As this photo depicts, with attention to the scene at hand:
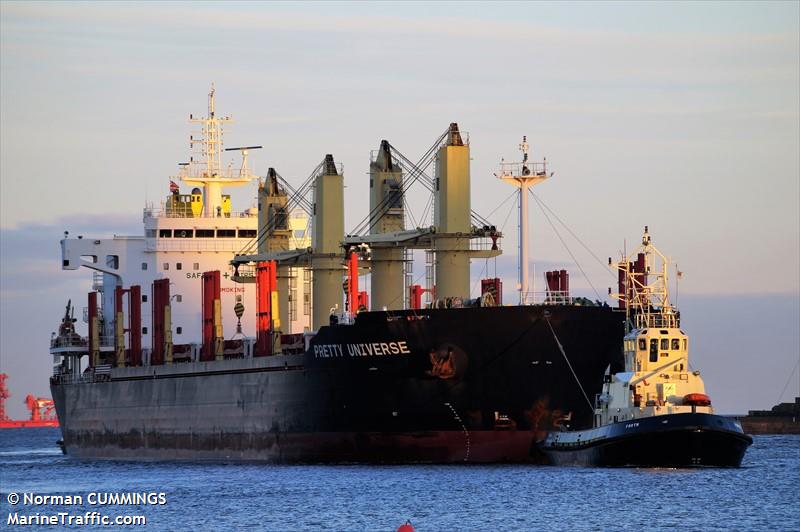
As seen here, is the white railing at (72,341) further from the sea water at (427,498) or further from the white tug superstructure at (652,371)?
the white tug superstructure at (652,371)

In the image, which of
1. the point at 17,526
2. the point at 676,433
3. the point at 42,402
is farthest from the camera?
the point at 42,402

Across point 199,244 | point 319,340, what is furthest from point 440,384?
point 199,244

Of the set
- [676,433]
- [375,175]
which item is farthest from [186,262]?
[676,433]

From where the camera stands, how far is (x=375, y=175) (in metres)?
59.0

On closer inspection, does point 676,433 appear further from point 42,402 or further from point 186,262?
point 42,402

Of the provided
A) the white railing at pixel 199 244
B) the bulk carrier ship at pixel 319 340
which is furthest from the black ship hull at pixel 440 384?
the white railing at pixel 199 244

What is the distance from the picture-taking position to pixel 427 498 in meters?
40.7

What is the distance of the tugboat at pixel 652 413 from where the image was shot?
145ft

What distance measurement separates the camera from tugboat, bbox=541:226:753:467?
4428 cm

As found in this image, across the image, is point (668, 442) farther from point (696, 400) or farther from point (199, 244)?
point (199, 244)

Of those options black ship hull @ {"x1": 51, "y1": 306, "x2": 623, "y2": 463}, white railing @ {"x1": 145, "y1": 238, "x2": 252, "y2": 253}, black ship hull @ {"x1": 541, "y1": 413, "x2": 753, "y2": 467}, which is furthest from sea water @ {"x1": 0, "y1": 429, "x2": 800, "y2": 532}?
white railing @ {"x1": 145, "y1": 238, "x2": 252, "y2": 253}

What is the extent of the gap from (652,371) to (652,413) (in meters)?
1.48

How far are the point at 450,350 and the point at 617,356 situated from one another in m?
5.08

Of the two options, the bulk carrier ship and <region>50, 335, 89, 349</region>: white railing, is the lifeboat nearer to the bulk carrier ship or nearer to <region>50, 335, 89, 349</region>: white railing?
the bulk carrier ship
